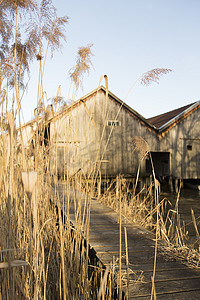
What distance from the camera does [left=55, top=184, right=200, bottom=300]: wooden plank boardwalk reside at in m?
1.65

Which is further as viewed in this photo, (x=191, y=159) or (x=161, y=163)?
(x=161, y=163)

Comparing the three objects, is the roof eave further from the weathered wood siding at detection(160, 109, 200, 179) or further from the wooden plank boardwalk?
the wooden plank boardwalk

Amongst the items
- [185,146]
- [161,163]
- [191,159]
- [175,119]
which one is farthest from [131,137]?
[161,163]

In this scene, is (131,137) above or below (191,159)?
above

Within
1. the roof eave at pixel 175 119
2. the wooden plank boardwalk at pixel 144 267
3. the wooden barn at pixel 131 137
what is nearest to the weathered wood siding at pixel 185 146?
the wooden barn at pixel 131 137

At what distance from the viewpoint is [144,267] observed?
6.55 ft

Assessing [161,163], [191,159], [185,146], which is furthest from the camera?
[161,163]

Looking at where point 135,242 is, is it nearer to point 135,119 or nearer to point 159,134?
point 135,119

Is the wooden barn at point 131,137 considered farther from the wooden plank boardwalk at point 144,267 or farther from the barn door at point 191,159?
the wooden plank boardwalk at point 144,267

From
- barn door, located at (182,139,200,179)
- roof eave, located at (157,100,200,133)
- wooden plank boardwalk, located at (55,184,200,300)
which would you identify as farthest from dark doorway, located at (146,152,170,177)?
wooden plank boardwalk, located at (55,184,200,300)

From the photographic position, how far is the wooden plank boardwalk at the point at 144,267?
165 centimetres

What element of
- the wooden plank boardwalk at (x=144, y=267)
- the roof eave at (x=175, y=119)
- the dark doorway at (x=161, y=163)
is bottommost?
the wooden plank boardwalk at (x=144, y=267)

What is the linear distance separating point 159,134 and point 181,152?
1.81 m

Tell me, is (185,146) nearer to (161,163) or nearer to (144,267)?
(161,163)
